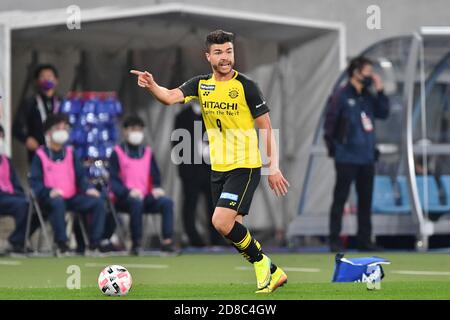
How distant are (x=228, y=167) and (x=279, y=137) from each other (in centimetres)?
980

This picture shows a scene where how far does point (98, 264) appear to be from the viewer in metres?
15.3

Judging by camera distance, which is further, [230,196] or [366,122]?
[366,122]

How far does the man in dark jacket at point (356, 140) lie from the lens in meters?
17.2

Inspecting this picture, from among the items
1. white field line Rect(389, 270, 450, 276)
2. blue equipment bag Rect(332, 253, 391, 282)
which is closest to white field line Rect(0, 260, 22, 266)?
white field line Rect(389, 270, 450, 276)

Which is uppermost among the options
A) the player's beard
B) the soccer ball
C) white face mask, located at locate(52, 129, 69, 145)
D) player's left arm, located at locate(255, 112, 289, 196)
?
the player's beard

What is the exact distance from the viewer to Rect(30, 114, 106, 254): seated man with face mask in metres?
17.2

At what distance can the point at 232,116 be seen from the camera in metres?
10.5

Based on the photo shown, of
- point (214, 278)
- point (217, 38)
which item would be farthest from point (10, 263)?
point (217, 38)

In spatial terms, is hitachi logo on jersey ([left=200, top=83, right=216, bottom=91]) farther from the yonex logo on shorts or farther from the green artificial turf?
the green artificial turf

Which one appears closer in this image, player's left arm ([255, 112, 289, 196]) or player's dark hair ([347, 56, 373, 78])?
player's left arm ([255, 112, 289, 196])

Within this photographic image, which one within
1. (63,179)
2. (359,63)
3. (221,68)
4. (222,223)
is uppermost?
(359,63)

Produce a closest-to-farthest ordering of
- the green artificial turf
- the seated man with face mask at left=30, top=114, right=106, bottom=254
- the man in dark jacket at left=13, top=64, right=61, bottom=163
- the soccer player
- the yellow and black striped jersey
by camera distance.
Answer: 1. the green artificial turf
2. the soccer player
3. the yellow and black striped jersey
4. the seated man with face mask at left=30, top=114, right=106, bottom=254
5. the man in dark jacket at left=13, top=64, right=61, bottom=163

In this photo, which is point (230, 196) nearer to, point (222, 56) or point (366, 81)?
point (222, 56)

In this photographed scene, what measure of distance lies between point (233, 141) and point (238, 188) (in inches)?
14.8
